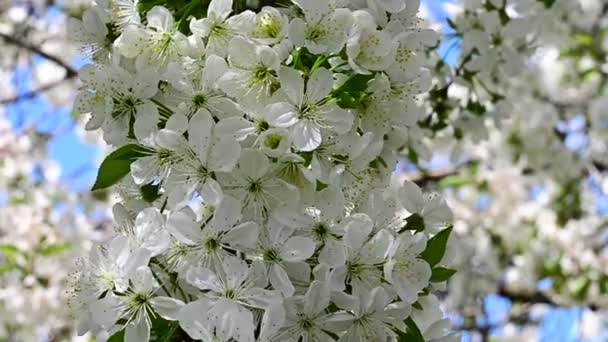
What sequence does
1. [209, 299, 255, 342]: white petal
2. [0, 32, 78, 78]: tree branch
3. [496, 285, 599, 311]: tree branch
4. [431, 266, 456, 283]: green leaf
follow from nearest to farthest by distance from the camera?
[209, 299, 255, 342]: white petal
[431, 266, 456, 283]: green leaf
[0, 32, 78, 78]: tree branch
[496, 285, 599, 311]: tree branch

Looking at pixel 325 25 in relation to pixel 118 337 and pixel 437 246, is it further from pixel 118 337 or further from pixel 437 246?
pixel 118 337

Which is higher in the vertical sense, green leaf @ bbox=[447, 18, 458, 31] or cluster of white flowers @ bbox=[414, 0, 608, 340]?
green leaf @ bbox=[447, 18, 458, 31]

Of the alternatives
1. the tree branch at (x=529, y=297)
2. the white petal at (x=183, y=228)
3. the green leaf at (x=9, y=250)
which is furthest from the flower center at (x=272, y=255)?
the tree branch at (x=529, y=297)

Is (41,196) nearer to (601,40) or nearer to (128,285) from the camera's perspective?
(601,40)

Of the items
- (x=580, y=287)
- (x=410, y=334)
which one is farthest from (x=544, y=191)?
(x=410, y=334)

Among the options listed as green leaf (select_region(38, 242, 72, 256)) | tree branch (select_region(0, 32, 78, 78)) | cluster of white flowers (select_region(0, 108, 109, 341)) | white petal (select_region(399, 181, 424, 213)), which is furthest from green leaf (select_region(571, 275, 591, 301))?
white petal (select_region(399, 181, 424, 213))

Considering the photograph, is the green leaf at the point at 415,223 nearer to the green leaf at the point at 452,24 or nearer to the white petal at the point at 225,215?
the white petal at the point at 225,215

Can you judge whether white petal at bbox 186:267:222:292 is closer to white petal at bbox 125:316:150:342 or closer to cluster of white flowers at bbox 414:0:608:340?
white petal at bbox 125:316:150:342

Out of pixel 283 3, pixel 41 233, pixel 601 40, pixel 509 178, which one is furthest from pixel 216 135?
pixel 509 178
